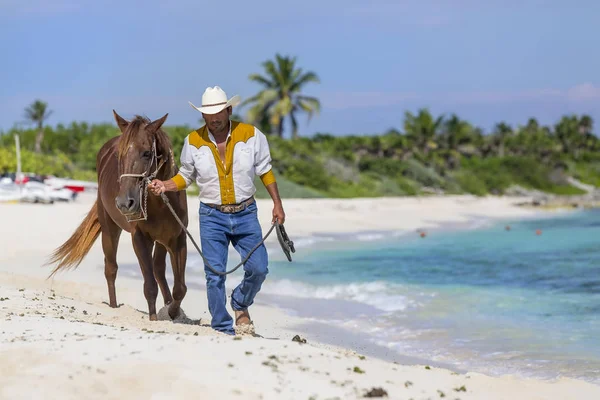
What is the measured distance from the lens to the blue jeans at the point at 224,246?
654 centimetres

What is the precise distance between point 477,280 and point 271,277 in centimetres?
374

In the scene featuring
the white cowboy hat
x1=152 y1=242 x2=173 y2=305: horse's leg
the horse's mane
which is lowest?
x1=152 y1=242 x2=173 y2=305: horse's leg

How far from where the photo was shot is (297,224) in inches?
1084

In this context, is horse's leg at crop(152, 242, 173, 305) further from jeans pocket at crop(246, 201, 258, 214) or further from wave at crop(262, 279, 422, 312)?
wave at crop(262, 279, 422, 312)

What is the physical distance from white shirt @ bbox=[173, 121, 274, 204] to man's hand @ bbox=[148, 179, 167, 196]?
24 centimetres

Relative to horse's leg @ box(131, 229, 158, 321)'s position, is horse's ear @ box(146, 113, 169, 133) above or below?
above

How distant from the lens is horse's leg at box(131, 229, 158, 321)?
7426 millimetres

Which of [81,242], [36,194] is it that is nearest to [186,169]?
[81,242]

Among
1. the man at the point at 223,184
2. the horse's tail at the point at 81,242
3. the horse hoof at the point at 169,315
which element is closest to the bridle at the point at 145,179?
the man at the point at 223,184

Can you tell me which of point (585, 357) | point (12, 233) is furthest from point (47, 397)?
point (12, 233)

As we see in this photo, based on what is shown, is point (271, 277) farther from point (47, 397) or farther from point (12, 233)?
point (47, 397)

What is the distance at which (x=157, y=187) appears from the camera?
6.58 metres

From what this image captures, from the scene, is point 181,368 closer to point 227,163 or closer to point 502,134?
point 227,163

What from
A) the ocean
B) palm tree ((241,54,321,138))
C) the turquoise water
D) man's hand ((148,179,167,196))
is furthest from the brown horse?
palm tree ((241,54,321,138))
